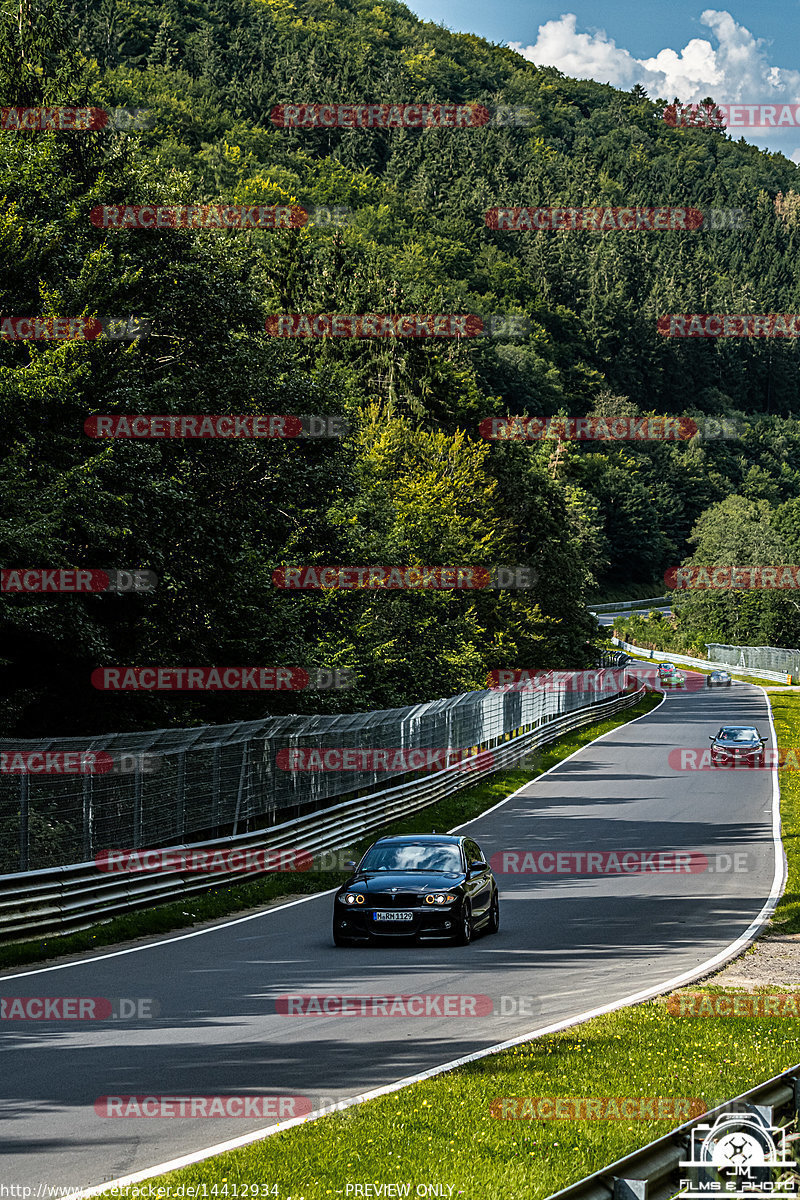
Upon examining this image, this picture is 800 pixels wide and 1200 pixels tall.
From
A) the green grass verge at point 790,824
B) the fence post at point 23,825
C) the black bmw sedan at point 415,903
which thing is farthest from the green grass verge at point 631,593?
the fence post at point 23,825

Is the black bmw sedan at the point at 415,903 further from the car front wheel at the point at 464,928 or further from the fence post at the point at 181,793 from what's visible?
the fence post at the point at 181,793

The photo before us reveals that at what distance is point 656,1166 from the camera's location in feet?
18.9

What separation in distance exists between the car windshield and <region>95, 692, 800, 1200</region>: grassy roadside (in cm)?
546

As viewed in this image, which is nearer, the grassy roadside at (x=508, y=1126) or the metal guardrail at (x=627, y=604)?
the grassy roadside at (x=508, y=1126)

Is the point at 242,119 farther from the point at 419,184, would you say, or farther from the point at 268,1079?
the point at 268,1079

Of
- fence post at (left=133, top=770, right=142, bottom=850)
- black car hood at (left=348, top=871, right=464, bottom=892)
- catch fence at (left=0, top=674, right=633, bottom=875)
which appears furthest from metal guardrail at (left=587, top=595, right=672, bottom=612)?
black car hood at (left=348, top=871, right=464, bottom=892)

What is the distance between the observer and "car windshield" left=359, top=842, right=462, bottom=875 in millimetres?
16734

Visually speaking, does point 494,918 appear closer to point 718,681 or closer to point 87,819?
point 87,819

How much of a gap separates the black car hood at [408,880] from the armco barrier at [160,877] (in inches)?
132

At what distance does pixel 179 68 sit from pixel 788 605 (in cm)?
11222

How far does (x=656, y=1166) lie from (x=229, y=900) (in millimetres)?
14602

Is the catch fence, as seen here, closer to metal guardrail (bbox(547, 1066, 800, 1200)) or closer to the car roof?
the car roof

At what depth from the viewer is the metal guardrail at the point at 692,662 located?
327 feet

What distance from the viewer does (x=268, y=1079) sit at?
9.09 metres
